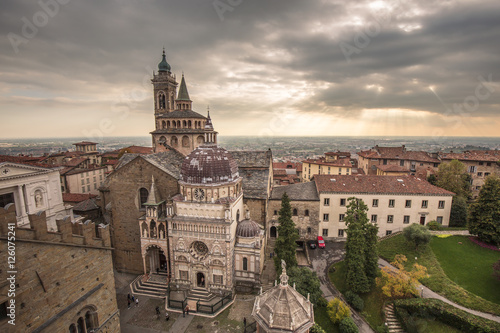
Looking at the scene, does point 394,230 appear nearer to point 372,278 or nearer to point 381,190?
point 381,190

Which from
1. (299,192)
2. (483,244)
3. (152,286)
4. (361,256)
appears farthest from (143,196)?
(483,244)

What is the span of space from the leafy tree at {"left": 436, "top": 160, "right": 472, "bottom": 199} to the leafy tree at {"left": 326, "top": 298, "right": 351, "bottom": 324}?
34.3 metres

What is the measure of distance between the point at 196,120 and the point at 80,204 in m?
24.4

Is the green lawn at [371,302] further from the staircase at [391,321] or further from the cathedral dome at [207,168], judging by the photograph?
the cathedral dome at [207,168]

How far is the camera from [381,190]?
36781 mm

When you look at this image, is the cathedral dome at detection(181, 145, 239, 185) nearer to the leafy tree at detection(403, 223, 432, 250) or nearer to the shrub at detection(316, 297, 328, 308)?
the shrub at detection(316, 297, 328, 308)

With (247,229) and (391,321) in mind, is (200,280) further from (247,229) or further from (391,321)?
(391,321)

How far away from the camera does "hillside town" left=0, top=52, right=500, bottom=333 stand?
45.2 ft

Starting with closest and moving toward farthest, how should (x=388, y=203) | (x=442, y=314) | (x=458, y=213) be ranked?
(x=442, y=314), (x=388, y=203), (x=458, y=213)

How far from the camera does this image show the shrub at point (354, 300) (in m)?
24.4

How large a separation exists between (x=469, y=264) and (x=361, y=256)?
14.4 meters

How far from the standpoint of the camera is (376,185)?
37719mm

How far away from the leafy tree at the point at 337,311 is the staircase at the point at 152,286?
17.6 m

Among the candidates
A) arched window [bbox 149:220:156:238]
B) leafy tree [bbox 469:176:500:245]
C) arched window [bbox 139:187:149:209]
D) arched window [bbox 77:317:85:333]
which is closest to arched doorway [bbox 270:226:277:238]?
arched window [bbox 149:220:156:238]
